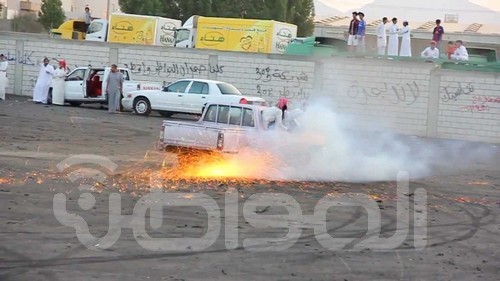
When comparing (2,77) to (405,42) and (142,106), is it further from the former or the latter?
(405,42)

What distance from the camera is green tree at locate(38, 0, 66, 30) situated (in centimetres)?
6303

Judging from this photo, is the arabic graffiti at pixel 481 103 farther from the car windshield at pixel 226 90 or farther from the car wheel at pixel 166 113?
the car wheel at pixel 166 113

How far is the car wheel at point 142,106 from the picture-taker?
29.0 m

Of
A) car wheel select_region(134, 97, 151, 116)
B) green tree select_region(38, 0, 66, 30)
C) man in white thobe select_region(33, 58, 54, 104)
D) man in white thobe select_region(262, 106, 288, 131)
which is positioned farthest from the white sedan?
green tree select_region(38, 0, 66, 30)

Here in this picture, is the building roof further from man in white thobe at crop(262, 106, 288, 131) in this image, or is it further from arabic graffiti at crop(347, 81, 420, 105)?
man in white thobe at crop(262, 106, 288, 131)

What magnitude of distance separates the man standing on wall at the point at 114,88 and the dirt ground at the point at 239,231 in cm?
1189

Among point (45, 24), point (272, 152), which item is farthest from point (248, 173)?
point (45, 24)

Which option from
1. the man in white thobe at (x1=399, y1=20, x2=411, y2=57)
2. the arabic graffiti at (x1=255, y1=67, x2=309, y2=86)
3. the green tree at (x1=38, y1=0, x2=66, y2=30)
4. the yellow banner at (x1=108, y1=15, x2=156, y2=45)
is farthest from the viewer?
the green tree at (x1=38, y1=0, x2=66, y2=30)

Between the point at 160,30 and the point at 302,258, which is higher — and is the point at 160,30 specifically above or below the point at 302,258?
above

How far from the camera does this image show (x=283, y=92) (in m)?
32.4

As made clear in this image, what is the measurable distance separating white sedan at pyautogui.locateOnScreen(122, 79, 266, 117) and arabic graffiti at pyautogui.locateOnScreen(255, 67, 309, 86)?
412 cm

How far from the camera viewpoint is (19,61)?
117ft

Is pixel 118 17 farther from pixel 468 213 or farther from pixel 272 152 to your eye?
pixel 468 213

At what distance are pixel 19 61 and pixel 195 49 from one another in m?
7.92
